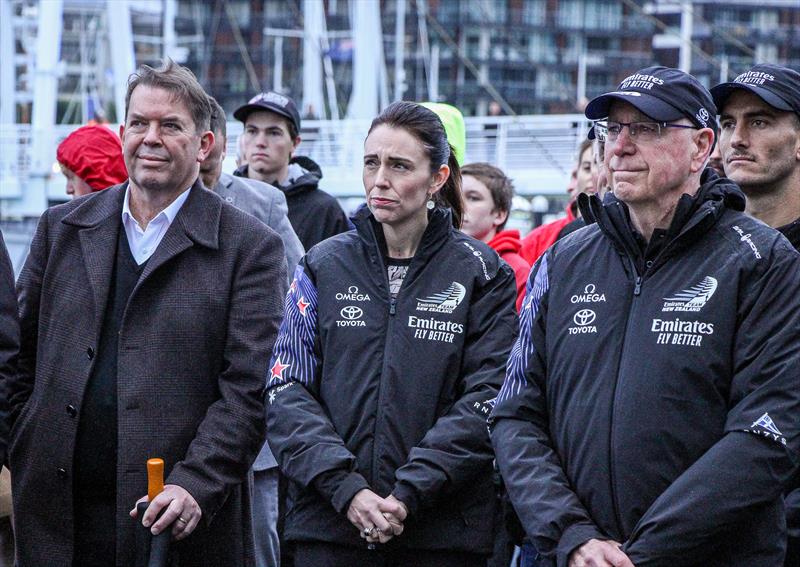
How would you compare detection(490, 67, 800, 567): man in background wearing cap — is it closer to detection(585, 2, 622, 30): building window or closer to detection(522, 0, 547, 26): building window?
detection(522, 0, 547, 26): building window

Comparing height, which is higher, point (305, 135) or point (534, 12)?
point (534, 12)

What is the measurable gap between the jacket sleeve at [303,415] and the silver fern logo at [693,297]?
1149mm

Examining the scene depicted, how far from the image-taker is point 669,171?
3.96 metres

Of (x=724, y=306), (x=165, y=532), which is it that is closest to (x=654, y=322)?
(x=724, y=306)

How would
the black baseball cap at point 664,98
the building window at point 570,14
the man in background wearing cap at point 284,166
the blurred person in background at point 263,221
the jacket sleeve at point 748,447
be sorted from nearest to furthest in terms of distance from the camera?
the jacket sleeve at point 748,447 < the black baseball cap at point 664,98 < the blurred person in background at point 263,221 < the man in background wearing cap at point 284,166 < the building window at point 570,14

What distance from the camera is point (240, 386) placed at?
15.5 feet

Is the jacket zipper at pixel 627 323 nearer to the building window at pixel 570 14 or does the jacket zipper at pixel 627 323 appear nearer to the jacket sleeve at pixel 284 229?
the jacket sleeve at pixel 284 229

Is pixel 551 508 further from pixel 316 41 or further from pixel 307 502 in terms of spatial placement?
pixel 316 41

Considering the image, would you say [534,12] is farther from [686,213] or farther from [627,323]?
[627,323]

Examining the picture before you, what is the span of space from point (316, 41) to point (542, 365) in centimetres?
2696

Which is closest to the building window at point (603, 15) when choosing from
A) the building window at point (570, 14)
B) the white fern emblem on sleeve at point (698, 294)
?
the building window at point (570, 14)

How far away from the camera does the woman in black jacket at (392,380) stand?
14.3ft

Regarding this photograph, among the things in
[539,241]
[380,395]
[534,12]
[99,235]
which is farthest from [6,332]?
[534,12]

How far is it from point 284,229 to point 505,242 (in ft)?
3.37
